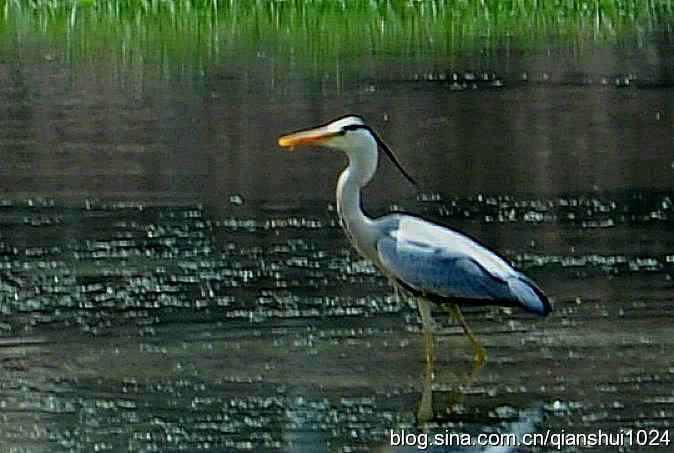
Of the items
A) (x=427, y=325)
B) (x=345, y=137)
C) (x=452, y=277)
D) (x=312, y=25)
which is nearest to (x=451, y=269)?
(x=452, y=277)

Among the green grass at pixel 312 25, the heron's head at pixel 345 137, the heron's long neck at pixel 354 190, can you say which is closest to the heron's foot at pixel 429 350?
the heron's long neck at pixel 354 190

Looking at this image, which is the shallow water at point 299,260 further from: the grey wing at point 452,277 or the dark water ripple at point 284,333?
the grey wing at point 452,277

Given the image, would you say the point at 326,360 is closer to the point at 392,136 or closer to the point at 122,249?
the point at 122,249

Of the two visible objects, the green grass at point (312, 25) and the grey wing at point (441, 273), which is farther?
the green grass at point (312, 25)

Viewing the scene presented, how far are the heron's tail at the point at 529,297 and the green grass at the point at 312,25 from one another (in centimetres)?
1291

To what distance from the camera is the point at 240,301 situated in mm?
10805

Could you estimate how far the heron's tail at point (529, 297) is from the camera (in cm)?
922

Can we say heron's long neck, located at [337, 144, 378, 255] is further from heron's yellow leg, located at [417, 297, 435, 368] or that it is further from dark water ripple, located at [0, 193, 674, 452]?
dark water ripple, located at [0, 193, 674, 452]

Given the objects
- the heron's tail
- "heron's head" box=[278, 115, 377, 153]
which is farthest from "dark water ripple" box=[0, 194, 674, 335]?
the heron's tail

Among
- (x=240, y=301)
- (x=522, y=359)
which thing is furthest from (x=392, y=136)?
(x=522, y=359)

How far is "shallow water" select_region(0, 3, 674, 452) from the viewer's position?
347 inches

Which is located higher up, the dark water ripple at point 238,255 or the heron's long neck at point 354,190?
the heron's long neck at point 354,190

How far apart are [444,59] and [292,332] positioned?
41.1 feet

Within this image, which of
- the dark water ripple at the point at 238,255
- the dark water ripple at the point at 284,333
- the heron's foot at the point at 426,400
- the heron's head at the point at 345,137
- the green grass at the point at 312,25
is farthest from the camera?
Result: the green grass at the point at 312,25
